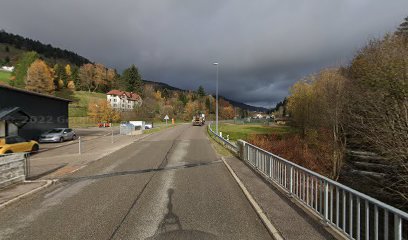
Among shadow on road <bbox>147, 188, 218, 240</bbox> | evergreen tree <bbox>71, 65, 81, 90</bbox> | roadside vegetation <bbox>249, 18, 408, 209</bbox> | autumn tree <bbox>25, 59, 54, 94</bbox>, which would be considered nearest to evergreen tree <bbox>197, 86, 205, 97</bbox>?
evergreen tree <bbox>71, 65, 81, 90</bbox>

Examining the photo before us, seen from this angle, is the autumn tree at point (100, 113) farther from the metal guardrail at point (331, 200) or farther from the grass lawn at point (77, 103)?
the metal guardrail at point (331, 200)

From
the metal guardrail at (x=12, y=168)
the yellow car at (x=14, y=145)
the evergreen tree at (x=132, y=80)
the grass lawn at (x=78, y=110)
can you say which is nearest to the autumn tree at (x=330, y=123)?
the metal guardrail at (x=12, y=168)

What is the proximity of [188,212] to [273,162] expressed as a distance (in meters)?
4.19

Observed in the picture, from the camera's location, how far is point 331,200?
224 inches

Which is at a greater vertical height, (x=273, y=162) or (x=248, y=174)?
(x=273, y=162)

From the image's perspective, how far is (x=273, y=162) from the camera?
997cm

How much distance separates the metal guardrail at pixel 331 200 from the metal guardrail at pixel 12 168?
28.4 feet

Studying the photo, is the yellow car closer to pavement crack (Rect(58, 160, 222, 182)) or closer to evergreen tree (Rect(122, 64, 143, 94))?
pavement crack (Rect(58, 160, 222, 182))

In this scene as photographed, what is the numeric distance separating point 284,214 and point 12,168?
8932 mm

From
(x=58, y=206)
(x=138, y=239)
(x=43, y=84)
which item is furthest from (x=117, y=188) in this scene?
(x=43, y=84)

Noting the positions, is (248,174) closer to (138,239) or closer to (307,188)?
(307,188)

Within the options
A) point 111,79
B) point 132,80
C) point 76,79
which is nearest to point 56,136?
point 132,80

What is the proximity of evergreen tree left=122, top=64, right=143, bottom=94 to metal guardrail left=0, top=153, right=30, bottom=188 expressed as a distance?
125621mm

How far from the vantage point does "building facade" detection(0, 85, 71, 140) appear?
24.5 metres
